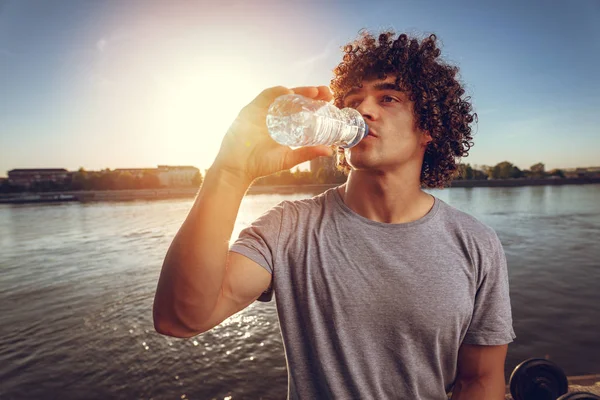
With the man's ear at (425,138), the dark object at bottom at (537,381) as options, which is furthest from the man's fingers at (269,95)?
the dark object at bottom at (537,381)

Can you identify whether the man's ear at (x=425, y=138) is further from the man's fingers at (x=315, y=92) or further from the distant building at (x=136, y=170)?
the distant building at (x=136, y=170)

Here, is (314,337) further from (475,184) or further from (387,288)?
(475,184)

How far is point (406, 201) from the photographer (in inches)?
80.3

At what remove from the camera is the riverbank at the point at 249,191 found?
8588 centimetres

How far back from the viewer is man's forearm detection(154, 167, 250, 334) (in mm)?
1436

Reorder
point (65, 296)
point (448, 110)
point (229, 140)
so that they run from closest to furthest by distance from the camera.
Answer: point (229, 140), point (448, 110), point (65, 296)

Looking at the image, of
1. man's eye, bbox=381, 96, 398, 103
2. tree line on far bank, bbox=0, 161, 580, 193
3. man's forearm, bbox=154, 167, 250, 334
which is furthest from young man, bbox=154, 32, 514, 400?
tree line on far bank, bbox=0, 161, 580, 193

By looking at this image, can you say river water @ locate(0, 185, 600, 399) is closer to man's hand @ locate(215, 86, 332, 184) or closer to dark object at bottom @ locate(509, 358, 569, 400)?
dark object at bottom @ locate(509, 358, 569, 400)

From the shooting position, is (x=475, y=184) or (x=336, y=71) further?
(x=475, y=184)

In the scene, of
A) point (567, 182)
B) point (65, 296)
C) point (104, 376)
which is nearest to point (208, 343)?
point (104, 376)

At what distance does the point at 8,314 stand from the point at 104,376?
582 cm

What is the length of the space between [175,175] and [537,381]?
5314 inches

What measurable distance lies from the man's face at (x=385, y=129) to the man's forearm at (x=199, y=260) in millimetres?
809

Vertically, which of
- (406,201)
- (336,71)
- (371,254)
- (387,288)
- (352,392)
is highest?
(336,71)
